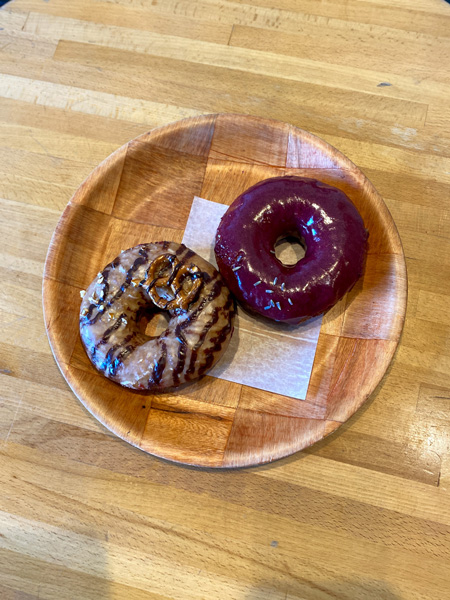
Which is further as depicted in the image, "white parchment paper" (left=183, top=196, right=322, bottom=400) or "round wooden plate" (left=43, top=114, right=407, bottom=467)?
"white parchment paper" (left=183, top=196, right=322, bottom=400)

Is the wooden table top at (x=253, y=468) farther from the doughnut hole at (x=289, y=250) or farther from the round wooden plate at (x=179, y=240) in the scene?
the doughnut hole at (x=289, y=250)

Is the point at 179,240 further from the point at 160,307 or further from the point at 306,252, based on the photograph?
the point at 306,252

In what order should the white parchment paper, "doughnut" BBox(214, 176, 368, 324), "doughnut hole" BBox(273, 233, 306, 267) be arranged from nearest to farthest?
"doughnut" BBox(214, 176, 368, 324) → the white parchment paper → "doughnut hole" BBox(273, 233, 306, 267)

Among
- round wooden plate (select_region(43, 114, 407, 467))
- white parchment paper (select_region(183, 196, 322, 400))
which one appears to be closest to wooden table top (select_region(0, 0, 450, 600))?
round wooden plate (select_region(43, 114, 407, 467))

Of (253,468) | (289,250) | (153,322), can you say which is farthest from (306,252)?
(253,468)

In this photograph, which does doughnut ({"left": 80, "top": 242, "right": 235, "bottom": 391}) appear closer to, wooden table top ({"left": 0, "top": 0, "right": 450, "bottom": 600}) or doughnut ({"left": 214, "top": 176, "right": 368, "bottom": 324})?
doughnut ({"left": 214, "top": 176, "right": 368, "bottom": 324})

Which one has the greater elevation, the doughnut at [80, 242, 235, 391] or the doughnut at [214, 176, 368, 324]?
the doughnut at [214, 176, 368, 324]
